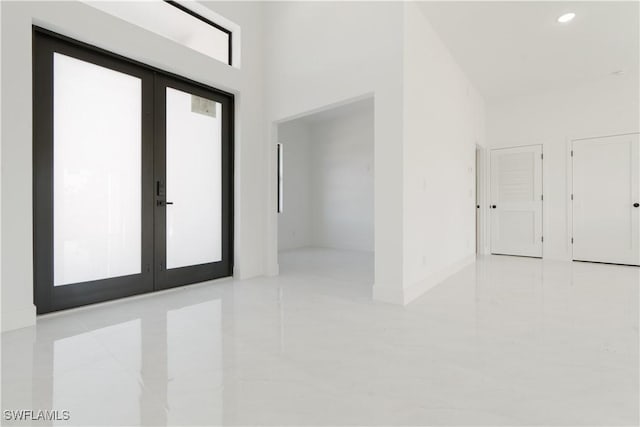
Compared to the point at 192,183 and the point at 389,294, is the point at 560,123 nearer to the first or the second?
the point at 389,294

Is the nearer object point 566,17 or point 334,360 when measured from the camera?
point 334,360

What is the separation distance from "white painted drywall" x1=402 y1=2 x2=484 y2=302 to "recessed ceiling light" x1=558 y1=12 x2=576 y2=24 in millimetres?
1130

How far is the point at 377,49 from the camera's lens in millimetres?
3000

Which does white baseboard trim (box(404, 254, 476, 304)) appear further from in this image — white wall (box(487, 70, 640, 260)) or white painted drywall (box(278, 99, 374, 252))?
white painted drywall (box(278, 99, 374, 252))

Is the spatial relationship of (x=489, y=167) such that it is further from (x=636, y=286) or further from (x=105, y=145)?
(x=105, y=145)

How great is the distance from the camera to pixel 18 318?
91.8 inches

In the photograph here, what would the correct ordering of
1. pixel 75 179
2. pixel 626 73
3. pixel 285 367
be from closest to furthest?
pixel 285 367
pixel 75 179
pixel 626 73

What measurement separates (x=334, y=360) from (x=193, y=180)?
8.68ft

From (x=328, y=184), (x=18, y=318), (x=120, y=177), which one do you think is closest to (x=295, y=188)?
(x=328, y=184)

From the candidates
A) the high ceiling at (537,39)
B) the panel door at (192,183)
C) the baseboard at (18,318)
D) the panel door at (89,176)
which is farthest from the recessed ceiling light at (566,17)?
the baseboard at (18,318)

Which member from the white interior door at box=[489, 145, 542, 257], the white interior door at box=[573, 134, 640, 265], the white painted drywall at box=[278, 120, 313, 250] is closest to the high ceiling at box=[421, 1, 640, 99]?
the white interior door at box=[573, 134, 640, 265]

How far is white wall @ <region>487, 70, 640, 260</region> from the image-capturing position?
15.4 feet

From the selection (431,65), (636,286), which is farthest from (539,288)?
(431,65)

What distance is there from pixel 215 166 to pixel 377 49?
2222 mm
